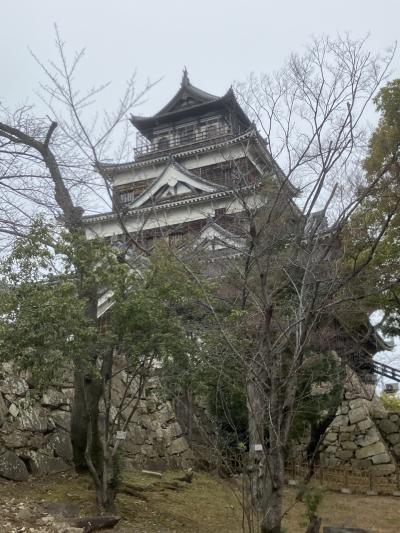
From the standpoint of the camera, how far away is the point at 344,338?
12.5 m

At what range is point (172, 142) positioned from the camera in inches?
1015

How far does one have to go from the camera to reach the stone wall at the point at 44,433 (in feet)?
26.5

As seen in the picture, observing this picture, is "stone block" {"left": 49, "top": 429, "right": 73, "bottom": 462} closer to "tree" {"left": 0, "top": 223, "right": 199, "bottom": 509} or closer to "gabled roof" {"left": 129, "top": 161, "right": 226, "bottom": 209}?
"tree" {"left": 0, "top": 223, "right": 199, "bottom": 509}

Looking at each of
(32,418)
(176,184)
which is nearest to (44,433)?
(32,418)

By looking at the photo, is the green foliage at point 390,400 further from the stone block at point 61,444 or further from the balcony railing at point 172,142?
the stone block at point 61,444

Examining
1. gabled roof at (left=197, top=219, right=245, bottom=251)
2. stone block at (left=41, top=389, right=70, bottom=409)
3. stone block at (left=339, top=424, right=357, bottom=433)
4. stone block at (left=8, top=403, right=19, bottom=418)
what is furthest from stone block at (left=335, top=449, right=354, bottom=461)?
stone block at (left=8, top=403, right=19, bottom=418)

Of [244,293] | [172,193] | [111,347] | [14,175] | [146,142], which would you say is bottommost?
[111,347]

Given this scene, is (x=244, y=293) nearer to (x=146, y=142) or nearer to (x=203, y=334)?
(x=203, y=334)

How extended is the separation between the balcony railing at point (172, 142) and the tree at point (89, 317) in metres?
15.5

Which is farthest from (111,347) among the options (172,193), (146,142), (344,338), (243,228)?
(146,142)

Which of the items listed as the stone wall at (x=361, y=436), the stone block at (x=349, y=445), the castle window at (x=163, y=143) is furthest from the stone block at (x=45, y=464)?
the castle window at (x=163, y=143)

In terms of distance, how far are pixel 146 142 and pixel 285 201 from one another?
2029 cm

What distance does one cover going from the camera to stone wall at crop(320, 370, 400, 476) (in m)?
13.8

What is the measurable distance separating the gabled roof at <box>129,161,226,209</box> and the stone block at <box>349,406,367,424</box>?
30.3ft
